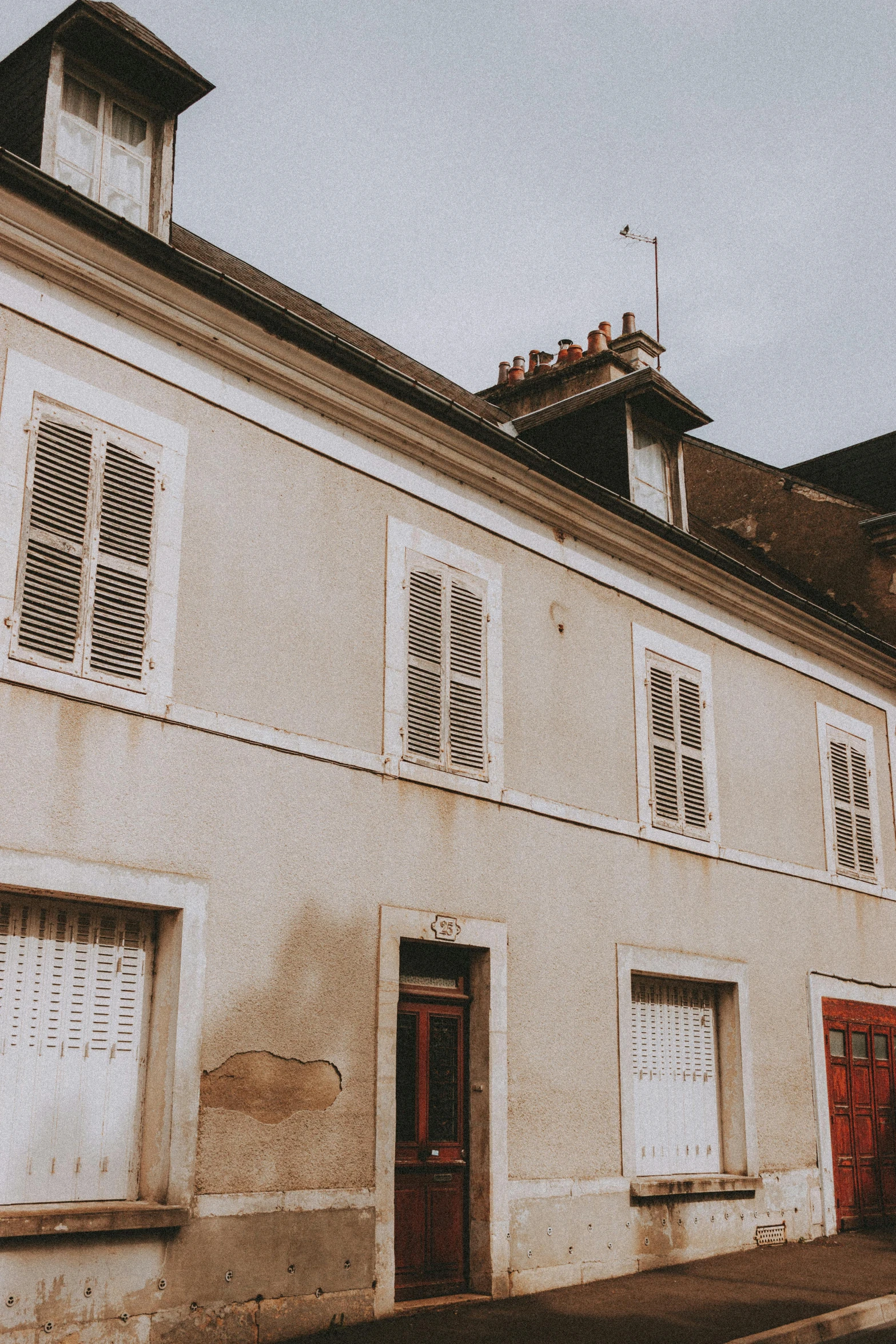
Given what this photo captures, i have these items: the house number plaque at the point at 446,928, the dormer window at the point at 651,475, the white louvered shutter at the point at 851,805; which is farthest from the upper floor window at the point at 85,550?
the white louvered shutter at the point at 851,805

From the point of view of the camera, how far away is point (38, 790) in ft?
20.3

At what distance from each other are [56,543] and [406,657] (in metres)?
2.46

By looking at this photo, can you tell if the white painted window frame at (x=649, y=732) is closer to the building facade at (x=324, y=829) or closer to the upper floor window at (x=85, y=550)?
the building facade at (x=324, y=829)

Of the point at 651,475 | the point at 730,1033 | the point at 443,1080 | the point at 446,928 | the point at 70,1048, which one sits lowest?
the point at 443,1080

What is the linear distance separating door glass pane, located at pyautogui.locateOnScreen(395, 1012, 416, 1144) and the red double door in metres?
4.90

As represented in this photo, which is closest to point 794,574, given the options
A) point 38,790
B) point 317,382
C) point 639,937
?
point 639,937

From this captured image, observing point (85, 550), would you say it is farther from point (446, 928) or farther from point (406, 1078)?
point (406, 1078)

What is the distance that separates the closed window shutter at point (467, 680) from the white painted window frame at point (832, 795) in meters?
4.75

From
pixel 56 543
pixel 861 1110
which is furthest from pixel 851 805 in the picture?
pixel 56 543

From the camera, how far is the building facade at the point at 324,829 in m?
6.32

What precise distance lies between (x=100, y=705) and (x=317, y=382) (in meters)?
2.59

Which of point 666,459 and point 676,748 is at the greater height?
point 666,459

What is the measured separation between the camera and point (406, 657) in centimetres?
823

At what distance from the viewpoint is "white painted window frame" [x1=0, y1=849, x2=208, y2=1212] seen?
6211mm
